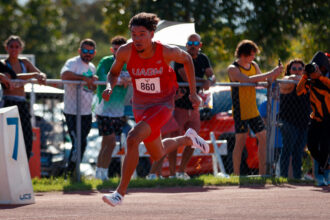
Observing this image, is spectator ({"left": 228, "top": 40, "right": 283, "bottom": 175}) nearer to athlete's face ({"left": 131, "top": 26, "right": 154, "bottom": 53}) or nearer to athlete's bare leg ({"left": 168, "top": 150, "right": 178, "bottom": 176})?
athlete's bare leg ({"left": 168, "top": 150, "right": 178, "bottom": 176})

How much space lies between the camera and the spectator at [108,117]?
11.0 meters

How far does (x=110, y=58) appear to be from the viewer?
36.8 feet

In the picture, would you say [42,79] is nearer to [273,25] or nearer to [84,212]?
[84,212]

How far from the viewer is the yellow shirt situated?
36.4 feet

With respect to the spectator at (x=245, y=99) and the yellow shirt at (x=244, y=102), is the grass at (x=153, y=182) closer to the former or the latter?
the spectator at (x=245, y=99)

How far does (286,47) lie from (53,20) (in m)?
22.0

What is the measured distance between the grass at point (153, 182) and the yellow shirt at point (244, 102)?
99 cm

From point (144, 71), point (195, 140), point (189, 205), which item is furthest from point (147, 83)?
point (189, 205)

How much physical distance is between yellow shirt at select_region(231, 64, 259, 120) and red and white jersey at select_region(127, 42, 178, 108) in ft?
10.1

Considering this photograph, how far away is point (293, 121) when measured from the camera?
11414 mm

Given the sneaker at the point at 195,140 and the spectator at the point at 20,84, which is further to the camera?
the spectator at the point at 20,84

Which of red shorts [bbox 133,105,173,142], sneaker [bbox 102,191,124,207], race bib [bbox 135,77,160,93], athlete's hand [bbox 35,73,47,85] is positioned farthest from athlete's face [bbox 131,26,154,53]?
athlete's hand [bbox 35,73,47,85]

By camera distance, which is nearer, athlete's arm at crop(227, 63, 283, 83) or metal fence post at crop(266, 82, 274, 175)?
athlete's arm at crop(227, 63, 283, 83)

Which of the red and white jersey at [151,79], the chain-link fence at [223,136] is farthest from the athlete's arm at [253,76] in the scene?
the red and white jersey at [151,79]
